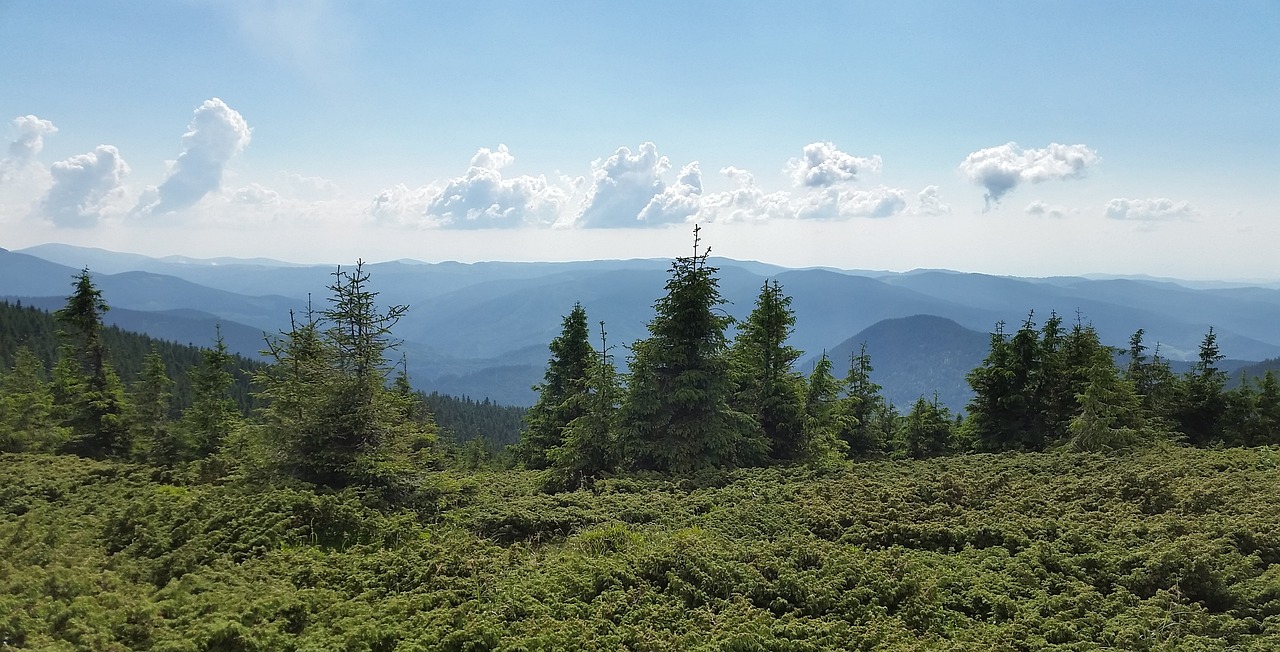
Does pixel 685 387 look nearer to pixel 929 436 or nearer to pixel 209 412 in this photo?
pixel 929 436

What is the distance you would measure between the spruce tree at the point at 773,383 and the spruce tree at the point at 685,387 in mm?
2140

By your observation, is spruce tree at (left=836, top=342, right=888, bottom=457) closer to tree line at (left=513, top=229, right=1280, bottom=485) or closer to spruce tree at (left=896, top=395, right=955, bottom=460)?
tree line at (left=513, top=229, right=1280, bottom=485)

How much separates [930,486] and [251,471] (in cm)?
1619

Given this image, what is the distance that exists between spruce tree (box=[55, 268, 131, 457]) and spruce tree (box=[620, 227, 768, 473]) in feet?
88.5

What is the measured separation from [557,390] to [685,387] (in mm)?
11914

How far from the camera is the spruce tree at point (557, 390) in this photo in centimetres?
2767

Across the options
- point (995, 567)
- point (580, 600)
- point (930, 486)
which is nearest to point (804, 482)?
point (930, 486)

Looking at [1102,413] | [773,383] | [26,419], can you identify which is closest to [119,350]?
[26,419]

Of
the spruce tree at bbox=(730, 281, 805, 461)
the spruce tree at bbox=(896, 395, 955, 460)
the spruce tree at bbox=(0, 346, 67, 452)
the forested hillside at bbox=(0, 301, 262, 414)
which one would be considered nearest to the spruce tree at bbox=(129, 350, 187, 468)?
the spruce tree at bbox=(0, 346, 67, 452)

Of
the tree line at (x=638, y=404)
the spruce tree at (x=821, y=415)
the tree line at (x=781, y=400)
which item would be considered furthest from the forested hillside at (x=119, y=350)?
the spruce tree at (x=821, y=415)

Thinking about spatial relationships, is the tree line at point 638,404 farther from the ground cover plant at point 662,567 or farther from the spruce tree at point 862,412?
the ground cover plant at point 662,567

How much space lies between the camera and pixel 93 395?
29.1 meters

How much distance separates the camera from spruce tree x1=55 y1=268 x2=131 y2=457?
29.4 metres

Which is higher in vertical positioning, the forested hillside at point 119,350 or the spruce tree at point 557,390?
the spruce tree at point 557,390
